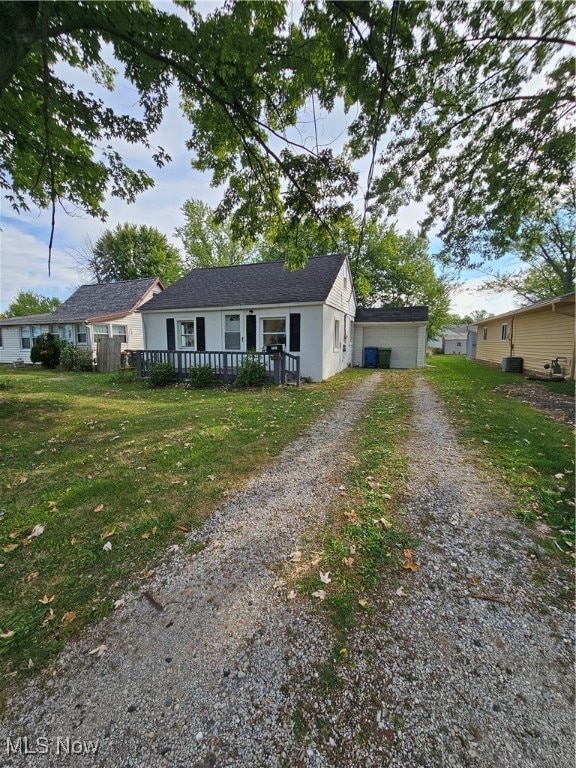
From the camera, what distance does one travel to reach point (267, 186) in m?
6.66

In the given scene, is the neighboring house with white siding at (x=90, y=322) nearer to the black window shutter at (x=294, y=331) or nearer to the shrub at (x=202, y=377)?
the shrub at (x=202, y=377)

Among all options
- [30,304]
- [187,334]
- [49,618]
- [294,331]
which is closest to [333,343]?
[294,331]

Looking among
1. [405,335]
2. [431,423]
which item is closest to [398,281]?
[405,335]

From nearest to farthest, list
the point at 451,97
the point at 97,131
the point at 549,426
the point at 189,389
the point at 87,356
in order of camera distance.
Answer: the point at 451,97 < the point at 549,426 < the point at 97,131 < the point at 189,389 < the point at 87,356

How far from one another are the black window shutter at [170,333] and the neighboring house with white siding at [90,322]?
20.2 ft

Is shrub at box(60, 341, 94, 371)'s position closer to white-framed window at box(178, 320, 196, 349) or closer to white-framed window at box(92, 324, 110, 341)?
white-framed window at box(92, 324, 110, 341)

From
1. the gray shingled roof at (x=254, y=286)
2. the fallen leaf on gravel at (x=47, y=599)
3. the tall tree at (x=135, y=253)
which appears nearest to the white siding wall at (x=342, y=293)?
the gray shingled roof at (x=254, y=286)

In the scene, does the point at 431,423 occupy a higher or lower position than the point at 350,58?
lower

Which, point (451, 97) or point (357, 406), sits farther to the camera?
point (357, 406)

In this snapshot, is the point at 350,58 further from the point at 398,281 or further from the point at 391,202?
the point at 398,281

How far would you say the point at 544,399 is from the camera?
8727 mm

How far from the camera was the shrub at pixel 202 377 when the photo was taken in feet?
36.3

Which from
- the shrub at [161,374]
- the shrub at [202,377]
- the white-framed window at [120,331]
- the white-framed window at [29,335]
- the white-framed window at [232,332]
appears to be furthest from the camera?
the white-framed window at [29,335]

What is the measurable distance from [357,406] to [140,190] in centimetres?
759
